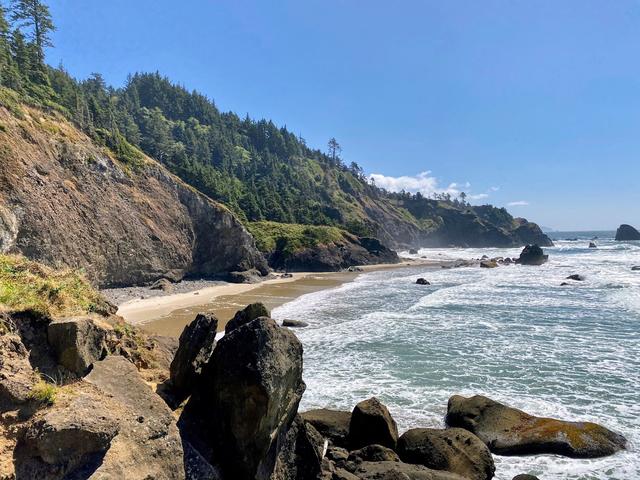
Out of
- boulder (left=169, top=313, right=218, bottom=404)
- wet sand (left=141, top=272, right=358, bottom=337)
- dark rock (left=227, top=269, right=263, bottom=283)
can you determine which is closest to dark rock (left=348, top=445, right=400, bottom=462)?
boulder (left=169, top=313, right=218, bottom=404)

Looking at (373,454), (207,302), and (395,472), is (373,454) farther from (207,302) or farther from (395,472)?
(207,302)

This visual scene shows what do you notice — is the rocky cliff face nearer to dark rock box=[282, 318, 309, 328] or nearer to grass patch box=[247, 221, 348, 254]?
grass patch box=[247, 221, 348, 254]

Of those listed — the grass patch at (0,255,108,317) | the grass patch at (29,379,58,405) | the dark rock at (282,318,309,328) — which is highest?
the grass patch at (0,255,108,317)

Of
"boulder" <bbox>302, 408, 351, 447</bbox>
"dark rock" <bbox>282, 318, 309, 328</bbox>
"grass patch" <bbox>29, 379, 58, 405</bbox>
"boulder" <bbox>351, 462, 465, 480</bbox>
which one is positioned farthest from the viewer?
"dark rock" <bbox>282, 318, 309, 328</bbox>

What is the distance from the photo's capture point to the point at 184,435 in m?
7.40

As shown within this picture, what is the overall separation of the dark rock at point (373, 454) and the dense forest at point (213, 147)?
4915 cm

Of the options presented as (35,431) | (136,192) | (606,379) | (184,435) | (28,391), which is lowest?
(606,379)

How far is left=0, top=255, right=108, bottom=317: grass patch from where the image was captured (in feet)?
25.0

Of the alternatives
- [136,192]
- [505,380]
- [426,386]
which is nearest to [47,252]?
[136,192]

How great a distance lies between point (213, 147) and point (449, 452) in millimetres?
134088

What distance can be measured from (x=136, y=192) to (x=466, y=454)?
4760 cm

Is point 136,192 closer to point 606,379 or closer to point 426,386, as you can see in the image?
point 426,386

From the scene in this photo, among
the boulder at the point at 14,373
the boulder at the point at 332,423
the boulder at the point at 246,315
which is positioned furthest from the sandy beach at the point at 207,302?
the boulder at the point at 14,373

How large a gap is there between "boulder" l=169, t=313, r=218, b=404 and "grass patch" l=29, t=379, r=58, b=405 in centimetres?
282
